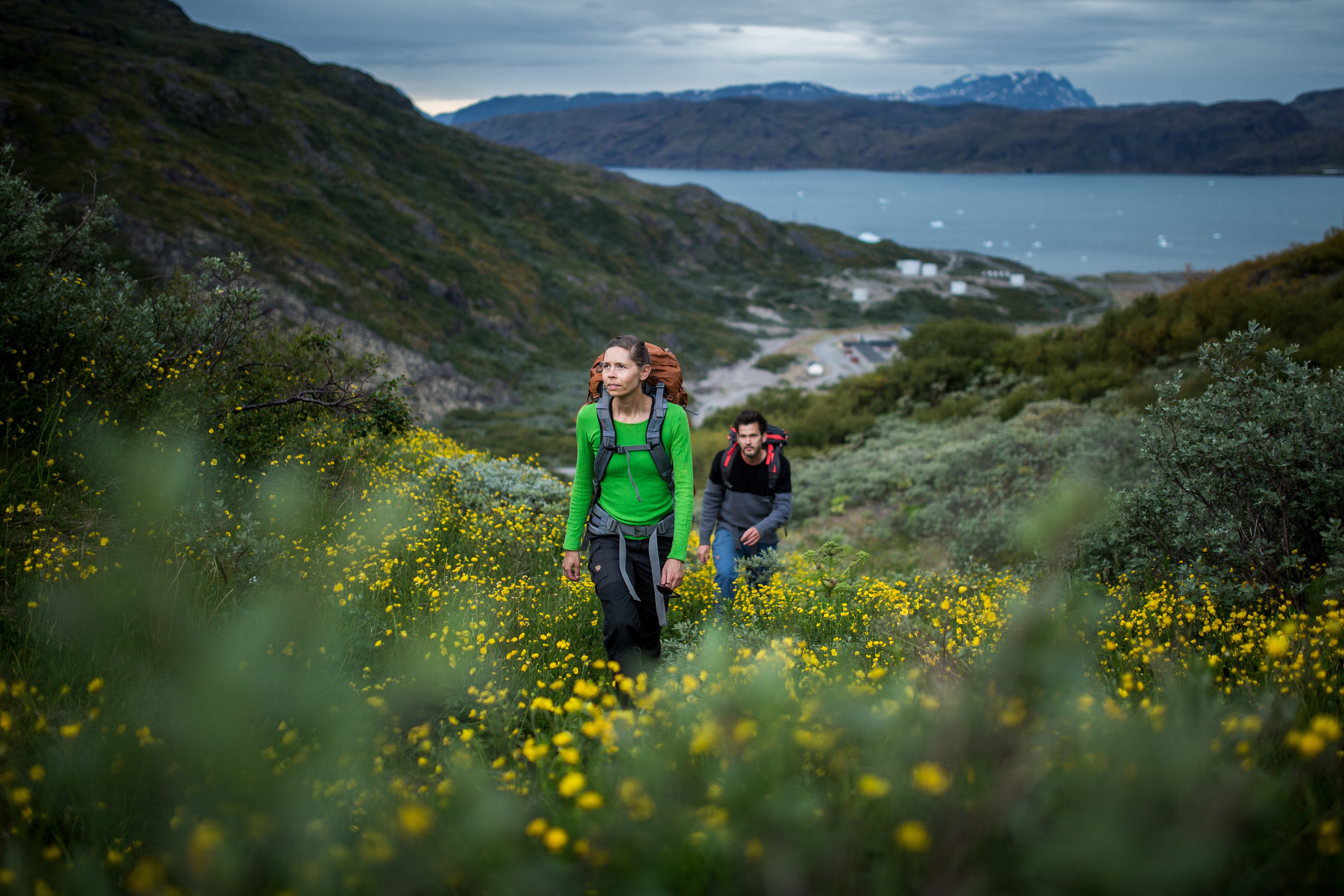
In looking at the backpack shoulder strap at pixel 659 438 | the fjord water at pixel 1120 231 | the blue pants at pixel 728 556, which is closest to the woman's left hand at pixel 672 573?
the backpack shoulder strap at pixel 659 438

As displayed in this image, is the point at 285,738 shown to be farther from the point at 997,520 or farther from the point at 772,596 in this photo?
the point at 997,520

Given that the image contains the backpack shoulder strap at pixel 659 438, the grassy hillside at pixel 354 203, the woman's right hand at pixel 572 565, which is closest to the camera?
the backpack shoulder strap at pixel 659 438

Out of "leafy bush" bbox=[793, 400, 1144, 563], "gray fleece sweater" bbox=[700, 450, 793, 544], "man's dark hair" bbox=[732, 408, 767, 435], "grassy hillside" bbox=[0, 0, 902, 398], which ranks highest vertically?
"grassy hillside" bbox=[0, 0, 902, 398]

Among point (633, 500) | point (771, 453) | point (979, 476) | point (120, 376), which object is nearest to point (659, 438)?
point (633, 500)

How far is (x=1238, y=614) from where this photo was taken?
3.95 metres

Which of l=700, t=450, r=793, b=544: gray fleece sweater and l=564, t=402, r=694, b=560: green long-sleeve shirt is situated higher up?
l=564, t=402, r=694, b=560: green long-sleeve shirt

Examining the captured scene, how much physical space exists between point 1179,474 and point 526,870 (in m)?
5.75

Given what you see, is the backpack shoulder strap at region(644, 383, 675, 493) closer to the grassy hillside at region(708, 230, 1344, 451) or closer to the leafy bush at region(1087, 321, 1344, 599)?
the leafy bush at region(1087, 321, 1344, 599)

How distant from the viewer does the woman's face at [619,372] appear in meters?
3.89

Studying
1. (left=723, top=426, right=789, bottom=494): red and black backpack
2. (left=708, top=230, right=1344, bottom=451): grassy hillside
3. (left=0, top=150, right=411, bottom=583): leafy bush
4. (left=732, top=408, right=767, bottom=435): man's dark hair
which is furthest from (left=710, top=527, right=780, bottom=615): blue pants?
(left=708, top=230, right=1344, bottom=451): grassy hillside

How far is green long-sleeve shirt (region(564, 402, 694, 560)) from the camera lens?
4.07 meters

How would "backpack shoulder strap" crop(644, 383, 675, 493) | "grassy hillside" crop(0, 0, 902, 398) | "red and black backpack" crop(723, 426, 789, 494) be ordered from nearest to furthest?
"backpack shoulder strap" crop(644, 383, 675, 493)
"red and black backpack" crop(723, 426, 789, 494)
"grassy hillside" crop(0, 0, 902, 398)

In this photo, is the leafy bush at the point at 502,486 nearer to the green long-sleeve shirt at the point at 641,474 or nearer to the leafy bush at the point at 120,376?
the leafy bush at the point at 120,376

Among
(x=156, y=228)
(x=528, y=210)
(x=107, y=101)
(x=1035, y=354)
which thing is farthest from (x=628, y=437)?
(x=528, y=210)
